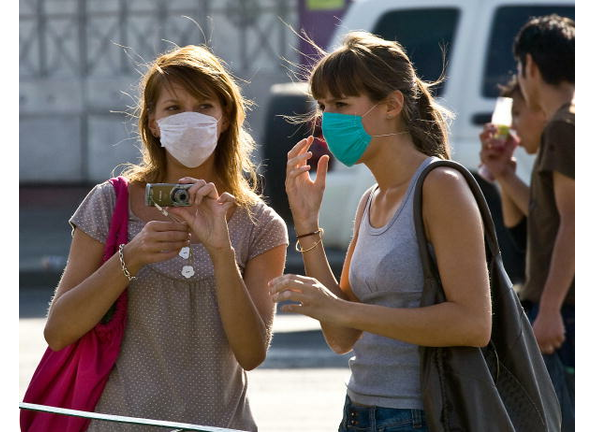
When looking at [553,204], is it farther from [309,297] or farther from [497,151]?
[309,297]

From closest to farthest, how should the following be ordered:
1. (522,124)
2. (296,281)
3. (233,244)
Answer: (296,281)
(233,244)
(522,124)

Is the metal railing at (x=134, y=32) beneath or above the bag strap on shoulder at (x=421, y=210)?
above

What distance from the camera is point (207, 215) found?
2605 millimetres

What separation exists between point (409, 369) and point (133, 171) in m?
0.90

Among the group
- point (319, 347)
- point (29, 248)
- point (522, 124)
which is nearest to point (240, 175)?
point (522, 124)

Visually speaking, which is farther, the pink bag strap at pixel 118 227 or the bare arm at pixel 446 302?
the pink bag strap at pixel 118 227

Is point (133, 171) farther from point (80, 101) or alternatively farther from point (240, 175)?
point (80, 101)

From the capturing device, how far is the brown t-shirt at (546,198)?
3.93 m

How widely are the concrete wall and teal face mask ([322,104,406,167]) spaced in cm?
1399

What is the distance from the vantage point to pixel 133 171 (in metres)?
2.94

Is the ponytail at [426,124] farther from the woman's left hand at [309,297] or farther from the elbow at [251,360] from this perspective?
the elbow at [251,360]

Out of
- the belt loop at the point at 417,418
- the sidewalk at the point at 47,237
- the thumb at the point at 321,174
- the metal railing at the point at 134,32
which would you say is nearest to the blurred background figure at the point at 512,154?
the thumb at the point at 321,174

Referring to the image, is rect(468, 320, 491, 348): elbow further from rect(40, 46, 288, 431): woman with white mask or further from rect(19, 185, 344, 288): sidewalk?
rect(19, 185, 344, 288): sidewalk

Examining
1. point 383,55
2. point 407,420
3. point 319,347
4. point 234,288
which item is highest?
point 383,55
